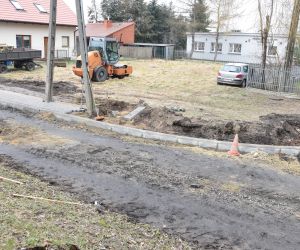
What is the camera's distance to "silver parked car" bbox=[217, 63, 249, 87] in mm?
24922

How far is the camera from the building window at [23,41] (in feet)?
114

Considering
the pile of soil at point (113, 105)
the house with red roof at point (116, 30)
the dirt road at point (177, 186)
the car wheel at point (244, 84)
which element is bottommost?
the dirt road at point (177, 186)

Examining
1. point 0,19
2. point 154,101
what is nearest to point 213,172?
point 154,101

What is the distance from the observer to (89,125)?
1363 cm

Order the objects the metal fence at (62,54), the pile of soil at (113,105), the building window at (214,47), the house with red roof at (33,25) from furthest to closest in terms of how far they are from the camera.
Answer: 1. the building window at (214,47)
2. the metal fence at (62,54)
3. the house with red roof at (33,25)
4. the pile of soil at (113,105)

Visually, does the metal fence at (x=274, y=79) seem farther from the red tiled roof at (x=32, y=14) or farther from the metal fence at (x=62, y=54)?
the red tiled roof at (x=32, y=14)

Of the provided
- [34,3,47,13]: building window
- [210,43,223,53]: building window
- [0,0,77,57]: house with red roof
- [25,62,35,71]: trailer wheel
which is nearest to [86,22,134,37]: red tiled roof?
[0,0,77,57]: house with red roof

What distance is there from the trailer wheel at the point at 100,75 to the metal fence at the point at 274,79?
896 centimetres

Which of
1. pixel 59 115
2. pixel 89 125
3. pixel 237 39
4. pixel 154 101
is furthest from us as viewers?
pixel 237 39

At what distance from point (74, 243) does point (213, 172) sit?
470 centimetres

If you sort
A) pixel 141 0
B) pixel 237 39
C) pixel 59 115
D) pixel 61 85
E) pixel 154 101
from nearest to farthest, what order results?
pixel 59 115, pixel 154 101, pixel 61 85, pixel 237 39, pixel 141 0

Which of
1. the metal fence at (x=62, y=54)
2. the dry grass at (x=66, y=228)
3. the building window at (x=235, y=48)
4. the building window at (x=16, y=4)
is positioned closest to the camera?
the dry grass at (x=66, y=228)

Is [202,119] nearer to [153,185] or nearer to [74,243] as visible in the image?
[153,185]

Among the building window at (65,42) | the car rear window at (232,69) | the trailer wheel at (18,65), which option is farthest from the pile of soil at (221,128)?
the building window at (65,42)
